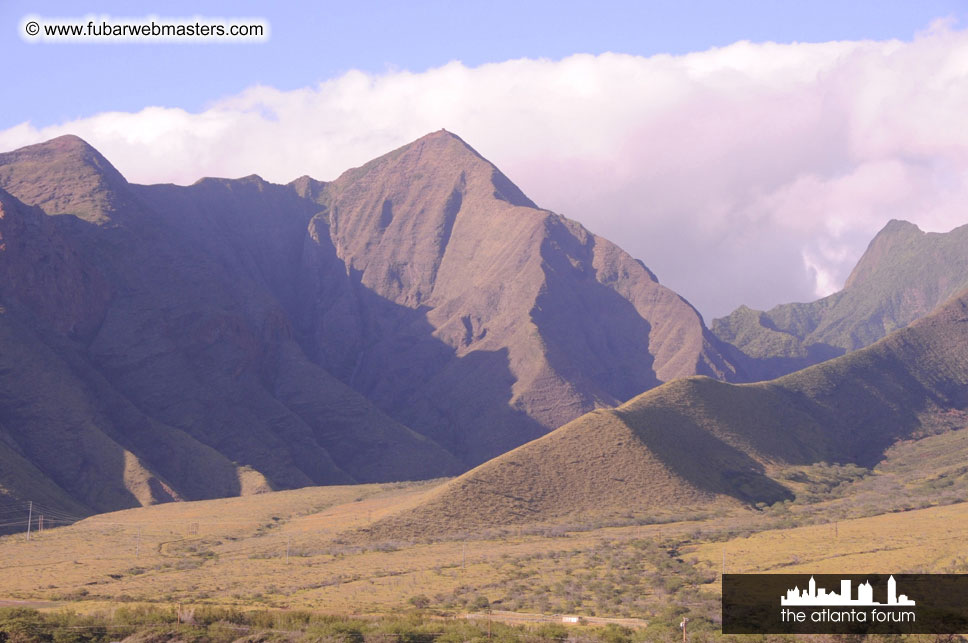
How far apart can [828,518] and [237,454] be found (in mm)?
104758

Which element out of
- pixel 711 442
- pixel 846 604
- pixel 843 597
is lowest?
pixel 846 604

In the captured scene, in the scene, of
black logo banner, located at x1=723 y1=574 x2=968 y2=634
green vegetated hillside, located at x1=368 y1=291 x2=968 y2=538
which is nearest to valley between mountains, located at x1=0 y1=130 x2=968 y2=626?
green vegetated hillside, located at x1=368 y1=291 x2=968 y2=538

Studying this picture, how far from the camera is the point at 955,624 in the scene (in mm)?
57281

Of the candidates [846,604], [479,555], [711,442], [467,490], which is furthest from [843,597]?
[711,442]

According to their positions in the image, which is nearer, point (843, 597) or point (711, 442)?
point (843, 597)

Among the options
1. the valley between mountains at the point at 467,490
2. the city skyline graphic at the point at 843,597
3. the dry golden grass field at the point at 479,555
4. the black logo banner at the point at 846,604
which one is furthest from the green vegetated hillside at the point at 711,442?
the city skyline graphic at the point at 843,597

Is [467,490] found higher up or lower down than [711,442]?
lower down

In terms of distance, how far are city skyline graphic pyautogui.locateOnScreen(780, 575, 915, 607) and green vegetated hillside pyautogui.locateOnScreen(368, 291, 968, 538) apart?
173 ft

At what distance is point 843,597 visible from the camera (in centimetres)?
6284

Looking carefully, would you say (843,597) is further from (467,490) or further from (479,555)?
(467,490)

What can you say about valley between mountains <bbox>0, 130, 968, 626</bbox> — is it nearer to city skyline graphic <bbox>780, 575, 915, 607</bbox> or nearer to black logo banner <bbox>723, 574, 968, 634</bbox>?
black logo banner <bbox>723, 574, 968, 634</bbox>

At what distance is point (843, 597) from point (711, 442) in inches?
3304

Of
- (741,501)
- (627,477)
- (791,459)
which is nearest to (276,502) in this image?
(627,477)

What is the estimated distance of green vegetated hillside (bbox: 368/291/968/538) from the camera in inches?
4870
